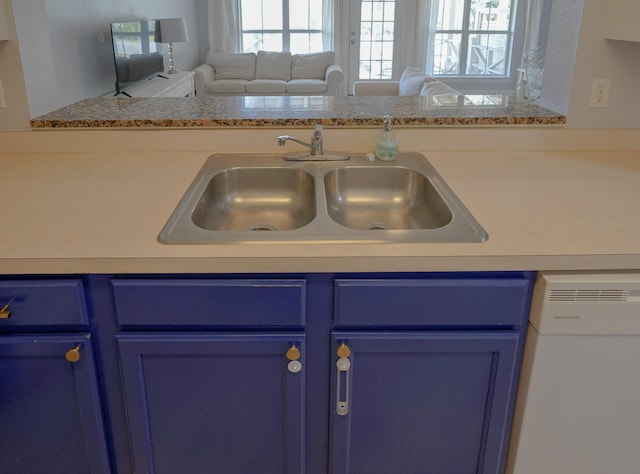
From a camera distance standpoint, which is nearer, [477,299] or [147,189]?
[477,299]

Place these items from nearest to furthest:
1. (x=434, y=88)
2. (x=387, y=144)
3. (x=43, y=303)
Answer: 1. (x=43, y=303)
2. (x=387, y=144)
3. (x=434, y=88)

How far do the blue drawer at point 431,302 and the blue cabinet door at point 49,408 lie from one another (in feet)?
1.84

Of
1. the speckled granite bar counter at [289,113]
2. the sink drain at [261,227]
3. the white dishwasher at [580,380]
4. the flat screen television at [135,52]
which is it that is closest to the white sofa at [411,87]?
the flat screen television at [135,52]

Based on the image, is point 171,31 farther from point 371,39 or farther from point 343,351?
point 343,351

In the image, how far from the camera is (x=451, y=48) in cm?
778

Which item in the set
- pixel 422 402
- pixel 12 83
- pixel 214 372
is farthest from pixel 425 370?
pixel 12 83

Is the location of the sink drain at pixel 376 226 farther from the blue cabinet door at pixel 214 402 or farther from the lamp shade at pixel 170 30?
the lamp shade at pixel 170 30

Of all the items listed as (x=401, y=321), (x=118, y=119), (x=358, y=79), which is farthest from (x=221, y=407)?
(x=358, y=79)

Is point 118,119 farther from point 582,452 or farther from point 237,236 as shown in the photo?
point 582,452

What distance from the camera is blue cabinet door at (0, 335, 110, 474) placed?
114 centimetres

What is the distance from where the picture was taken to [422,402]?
4.00ft

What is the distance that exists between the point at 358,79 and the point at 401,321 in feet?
23.3

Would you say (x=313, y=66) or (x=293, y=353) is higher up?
(x=313, y=66)

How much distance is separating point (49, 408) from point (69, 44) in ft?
11.9
